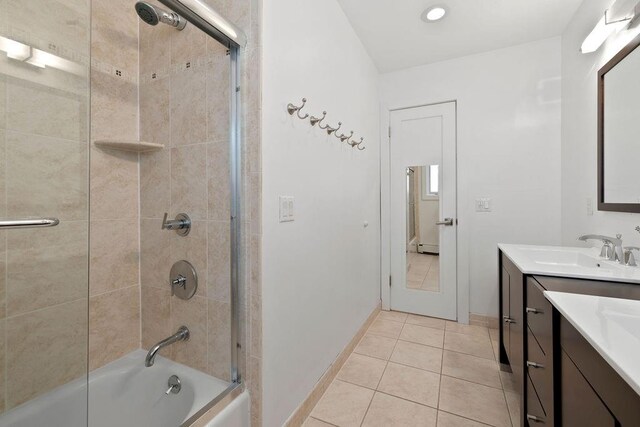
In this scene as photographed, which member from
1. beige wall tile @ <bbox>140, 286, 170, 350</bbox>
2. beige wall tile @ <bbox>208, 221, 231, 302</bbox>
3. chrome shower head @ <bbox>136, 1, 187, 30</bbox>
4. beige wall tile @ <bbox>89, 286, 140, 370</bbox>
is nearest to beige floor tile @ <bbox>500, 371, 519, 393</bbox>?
beige wall tile @ <bbox>208, 221, 231, 302</bbox>

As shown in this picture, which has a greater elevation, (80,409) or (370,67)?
(370,67)

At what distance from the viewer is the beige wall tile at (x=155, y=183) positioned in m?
1.57

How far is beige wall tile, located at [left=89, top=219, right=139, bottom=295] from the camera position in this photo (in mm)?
1518

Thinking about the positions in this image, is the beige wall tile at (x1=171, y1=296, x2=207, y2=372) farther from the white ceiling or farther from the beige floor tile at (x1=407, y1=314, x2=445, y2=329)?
the white ceiling

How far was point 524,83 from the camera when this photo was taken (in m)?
2.46

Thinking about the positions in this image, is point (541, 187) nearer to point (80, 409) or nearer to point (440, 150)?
point (440, 150)

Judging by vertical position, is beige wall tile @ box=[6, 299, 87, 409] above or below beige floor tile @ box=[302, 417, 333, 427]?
above

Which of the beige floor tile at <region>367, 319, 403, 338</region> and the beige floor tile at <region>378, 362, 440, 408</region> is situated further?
the beige floor tile at <region>367, 319, 403, 338</region>

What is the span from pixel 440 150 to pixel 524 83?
33.4 inches

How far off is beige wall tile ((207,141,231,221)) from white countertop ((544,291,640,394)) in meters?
1.27

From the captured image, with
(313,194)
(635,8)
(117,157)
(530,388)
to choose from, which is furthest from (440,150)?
(117,157)

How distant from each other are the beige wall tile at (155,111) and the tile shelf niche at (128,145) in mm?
47

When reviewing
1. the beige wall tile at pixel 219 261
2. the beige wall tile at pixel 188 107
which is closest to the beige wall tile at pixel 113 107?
the beige wall tile at pixel 188 107

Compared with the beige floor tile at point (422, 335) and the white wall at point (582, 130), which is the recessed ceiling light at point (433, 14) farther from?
the beige floor tile at point (422, 335)
